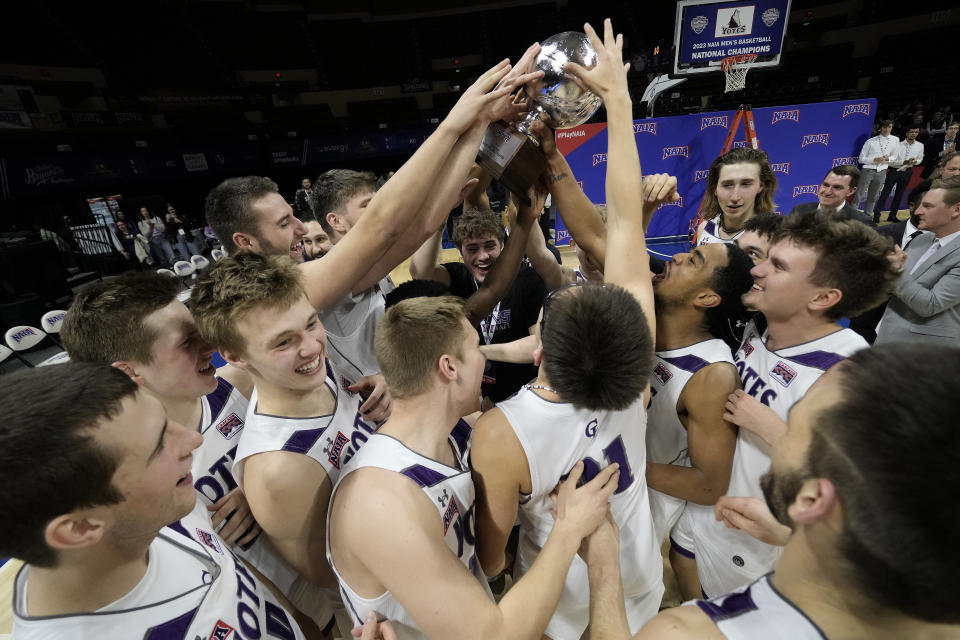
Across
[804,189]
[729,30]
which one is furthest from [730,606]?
[804,189]

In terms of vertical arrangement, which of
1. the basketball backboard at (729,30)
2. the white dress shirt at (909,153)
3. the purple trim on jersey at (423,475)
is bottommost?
the white dress shirt at (909,153)

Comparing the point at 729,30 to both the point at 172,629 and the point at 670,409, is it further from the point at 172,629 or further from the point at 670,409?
the point at 172,629

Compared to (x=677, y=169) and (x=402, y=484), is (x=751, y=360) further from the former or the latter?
(x=677, y=169)

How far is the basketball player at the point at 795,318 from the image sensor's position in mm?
1723

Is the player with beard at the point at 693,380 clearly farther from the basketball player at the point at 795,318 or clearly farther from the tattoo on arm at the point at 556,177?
the tattoo on arm at the point at 556,177

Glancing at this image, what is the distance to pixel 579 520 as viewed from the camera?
1343mm

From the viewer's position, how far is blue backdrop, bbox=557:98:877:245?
824 centimetres

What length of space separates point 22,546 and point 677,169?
33.7ft

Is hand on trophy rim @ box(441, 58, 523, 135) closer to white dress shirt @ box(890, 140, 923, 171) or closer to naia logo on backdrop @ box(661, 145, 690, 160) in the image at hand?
naia logo on backdrop @ box(661, 145, 690, 160)

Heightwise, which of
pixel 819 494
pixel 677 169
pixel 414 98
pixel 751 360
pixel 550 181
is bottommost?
pixel 677 169

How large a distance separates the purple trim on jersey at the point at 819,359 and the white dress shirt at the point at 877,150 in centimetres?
976

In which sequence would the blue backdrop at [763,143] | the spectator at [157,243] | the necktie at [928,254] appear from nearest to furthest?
the necktie at [928,254] < the blue backdrop at [763,143] < the spectator at [157,243]

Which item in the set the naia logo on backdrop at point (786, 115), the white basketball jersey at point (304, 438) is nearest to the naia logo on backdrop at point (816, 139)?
the naia logo on backdrop at point (786, 115)

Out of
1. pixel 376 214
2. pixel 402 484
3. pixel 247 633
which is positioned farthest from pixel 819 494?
pixel 247 633
